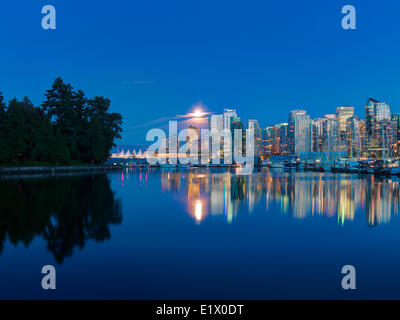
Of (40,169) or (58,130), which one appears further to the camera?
(58,130)

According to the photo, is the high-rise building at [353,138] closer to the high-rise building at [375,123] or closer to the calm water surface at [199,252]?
the high-rise building at [375,123]

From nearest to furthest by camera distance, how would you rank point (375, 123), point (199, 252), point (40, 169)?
point (199, 252), point (40, 169), point (375, 123)

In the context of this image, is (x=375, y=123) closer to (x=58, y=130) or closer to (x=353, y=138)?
(x=353, y=138)

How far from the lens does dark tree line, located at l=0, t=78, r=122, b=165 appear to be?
51.5 meters

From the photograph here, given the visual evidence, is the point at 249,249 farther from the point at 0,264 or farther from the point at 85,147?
the point at 85,147

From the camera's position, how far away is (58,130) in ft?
213

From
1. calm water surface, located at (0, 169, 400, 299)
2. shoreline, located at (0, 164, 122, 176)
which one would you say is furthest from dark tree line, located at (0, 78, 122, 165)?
calm water surface, located at (0, 169, 400, 299)

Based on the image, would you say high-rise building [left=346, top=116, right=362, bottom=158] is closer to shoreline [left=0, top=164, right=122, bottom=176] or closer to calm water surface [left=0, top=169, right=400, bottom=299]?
shoreline [left=0, top=164, right=122, bottom=176]

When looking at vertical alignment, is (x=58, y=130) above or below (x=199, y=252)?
above

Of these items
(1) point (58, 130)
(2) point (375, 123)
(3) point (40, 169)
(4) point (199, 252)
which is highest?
(2) point (375, 123)

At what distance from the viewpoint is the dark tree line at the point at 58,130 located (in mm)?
51547

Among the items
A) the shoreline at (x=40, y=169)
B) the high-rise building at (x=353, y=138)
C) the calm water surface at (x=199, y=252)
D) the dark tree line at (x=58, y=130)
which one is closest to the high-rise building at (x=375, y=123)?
the high-rise building at (x=353, y=138)

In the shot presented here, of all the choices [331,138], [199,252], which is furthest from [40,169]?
[331,138]

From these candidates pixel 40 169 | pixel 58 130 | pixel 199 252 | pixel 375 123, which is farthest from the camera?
pixel 375 123
